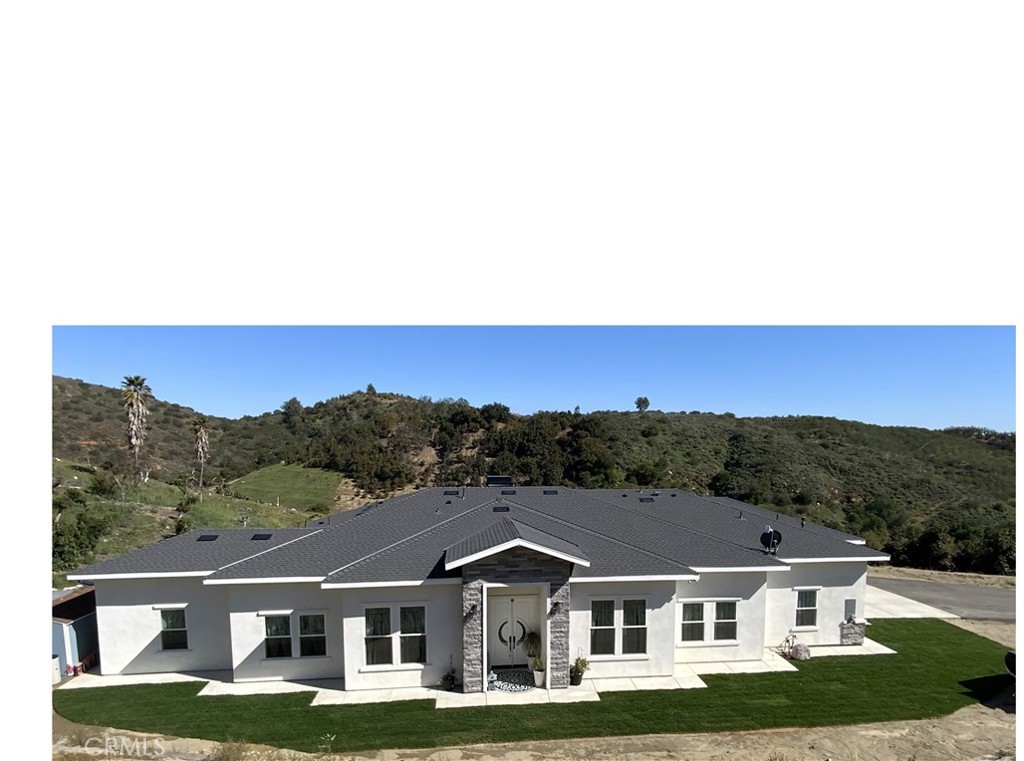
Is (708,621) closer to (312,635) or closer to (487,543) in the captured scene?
(487,543)

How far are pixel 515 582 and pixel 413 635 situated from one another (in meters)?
2.71

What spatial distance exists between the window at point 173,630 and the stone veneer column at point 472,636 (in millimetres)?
7284

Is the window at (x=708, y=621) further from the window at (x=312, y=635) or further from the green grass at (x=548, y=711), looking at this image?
the window at (x=312, y=635)

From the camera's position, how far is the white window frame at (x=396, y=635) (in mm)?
11031

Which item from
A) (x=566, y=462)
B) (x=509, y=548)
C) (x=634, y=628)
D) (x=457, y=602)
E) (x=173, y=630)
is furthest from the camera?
(x=566, y=462)

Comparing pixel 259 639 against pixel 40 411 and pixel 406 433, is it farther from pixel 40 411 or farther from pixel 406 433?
pixel 406 433

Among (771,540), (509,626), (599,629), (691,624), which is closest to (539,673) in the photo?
(509,626)

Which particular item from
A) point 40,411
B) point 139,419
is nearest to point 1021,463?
point 40,411

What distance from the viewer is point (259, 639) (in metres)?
11.5

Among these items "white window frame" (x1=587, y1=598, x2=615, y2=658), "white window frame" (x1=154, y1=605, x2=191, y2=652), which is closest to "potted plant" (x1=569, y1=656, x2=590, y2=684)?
"white window frame" (x1=587, y1=598, x2=615, y2=658)

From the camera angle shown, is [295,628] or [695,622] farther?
[695,622]

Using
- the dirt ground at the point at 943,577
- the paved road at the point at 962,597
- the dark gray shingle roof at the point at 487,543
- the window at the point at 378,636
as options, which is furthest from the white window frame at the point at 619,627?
the dirt ground at the point at 943,577

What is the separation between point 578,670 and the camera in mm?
11055

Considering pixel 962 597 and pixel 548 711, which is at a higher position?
pixel 548 711
